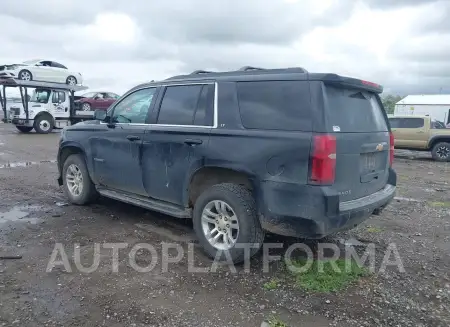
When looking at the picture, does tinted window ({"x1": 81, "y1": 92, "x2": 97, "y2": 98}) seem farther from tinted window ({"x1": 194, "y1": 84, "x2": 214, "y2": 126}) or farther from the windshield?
tinted window ({"x1": 194, "y1": 84, "x2": 214, "y2": 126})

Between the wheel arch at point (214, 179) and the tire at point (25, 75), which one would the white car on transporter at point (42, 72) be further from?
the wheel arch at point (214, 179)

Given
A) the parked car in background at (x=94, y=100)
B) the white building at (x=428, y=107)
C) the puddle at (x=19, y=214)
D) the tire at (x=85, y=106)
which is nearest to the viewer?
the puddle at (x=19, y=214)

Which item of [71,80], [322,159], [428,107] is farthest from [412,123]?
[71,80]

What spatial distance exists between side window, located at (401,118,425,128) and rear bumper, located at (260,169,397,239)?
12775 millimetres

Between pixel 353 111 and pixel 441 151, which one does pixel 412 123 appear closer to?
pixel 441 151

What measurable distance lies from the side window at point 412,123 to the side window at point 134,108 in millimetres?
12920

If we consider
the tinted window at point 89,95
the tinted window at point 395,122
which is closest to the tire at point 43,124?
the tinted window at point 89,95

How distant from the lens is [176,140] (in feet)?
14.7

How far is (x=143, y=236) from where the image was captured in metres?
4.91

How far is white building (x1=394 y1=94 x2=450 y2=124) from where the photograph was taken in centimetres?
2480

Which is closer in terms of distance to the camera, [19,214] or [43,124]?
[19,214]

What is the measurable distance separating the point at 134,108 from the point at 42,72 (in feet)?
56.3

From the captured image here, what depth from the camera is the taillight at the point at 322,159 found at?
343cm

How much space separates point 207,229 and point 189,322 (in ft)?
4.29
